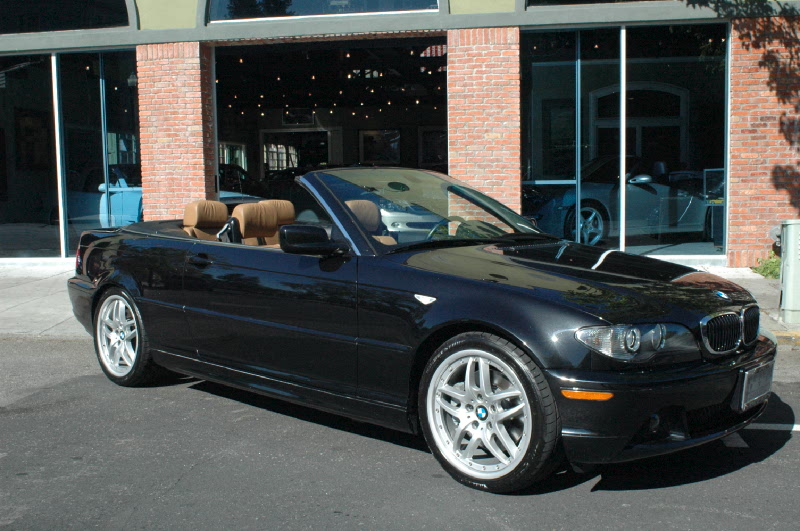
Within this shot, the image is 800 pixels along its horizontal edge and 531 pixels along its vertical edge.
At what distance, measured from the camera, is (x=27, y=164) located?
41.2ft

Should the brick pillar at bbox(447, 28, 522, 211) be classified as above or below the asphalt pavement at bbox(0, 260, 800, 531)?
above

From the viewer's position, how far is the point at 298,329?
4461mm

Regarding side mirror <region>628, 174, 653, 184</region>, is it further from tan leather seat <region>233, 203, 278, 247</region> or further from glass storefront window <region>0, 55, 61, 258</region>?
glass storefront window <region>0, 55, 61, 258</region>

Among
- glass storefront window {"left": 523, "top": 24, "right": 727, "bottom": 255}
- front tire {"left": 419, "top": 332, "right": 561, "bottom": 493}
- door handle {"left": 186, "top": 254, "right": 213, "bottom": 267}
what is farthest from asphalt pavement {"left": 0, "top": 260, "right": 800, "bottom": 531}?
glass storefront window {"left": 523, "top": 24, "right": 727, "bottom": 255}

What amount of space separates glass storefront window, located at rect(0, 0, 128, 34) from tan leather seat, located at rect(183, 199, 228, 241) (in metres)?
6.64

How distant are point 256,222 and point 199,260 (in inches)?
23.7

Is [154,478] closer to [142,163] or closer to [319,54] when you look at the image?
[142,163]

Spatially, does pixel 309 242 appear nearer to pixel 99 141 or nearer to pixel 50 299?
pixel 50 299

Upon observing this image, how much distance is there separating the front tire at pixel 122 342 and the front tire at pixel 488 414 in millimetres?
2515

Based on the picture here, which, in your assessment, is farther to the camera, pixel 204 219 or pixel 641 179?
→ pixel 641 179

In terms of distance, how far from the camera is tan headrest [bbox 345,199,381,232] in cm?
451

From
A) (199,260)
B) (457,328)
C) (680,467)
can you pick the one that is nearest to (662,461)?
(680,467)

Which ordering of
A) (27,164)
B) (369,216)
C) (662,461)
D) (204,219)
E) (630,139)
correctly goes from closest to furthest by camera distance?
1. (662,461)
2. (369,216)
3. (204,219)
4. (630,139)
5. (27,164)

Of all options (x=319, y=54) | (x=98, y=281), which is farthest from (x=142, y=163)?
(x=319, y=54)
